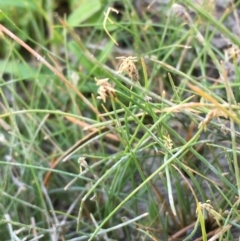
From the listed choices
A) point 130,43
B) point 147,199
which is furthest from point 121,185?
point 130,43

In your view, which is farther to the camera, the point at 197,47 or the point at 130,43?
the point at 130,43

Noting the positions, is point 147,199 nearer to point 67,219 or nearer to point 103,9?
point 67,219

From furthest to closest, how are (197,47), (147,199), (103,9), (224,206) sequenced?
(103,9)
(197,47)
(147,199)
(224,206)

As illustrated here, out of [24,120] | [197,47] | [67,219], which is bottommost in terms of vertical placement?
[67,219]

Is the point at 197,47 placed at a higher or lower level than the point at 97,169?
higher

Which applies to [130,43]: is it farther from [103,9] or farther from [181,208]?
[181,208]

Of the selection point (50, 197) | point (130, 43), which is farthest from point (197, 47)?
point (50, 197)

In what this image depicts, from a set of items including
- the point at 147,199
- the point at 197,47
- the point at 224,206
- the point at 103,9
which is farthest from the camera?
the point at 103,9
